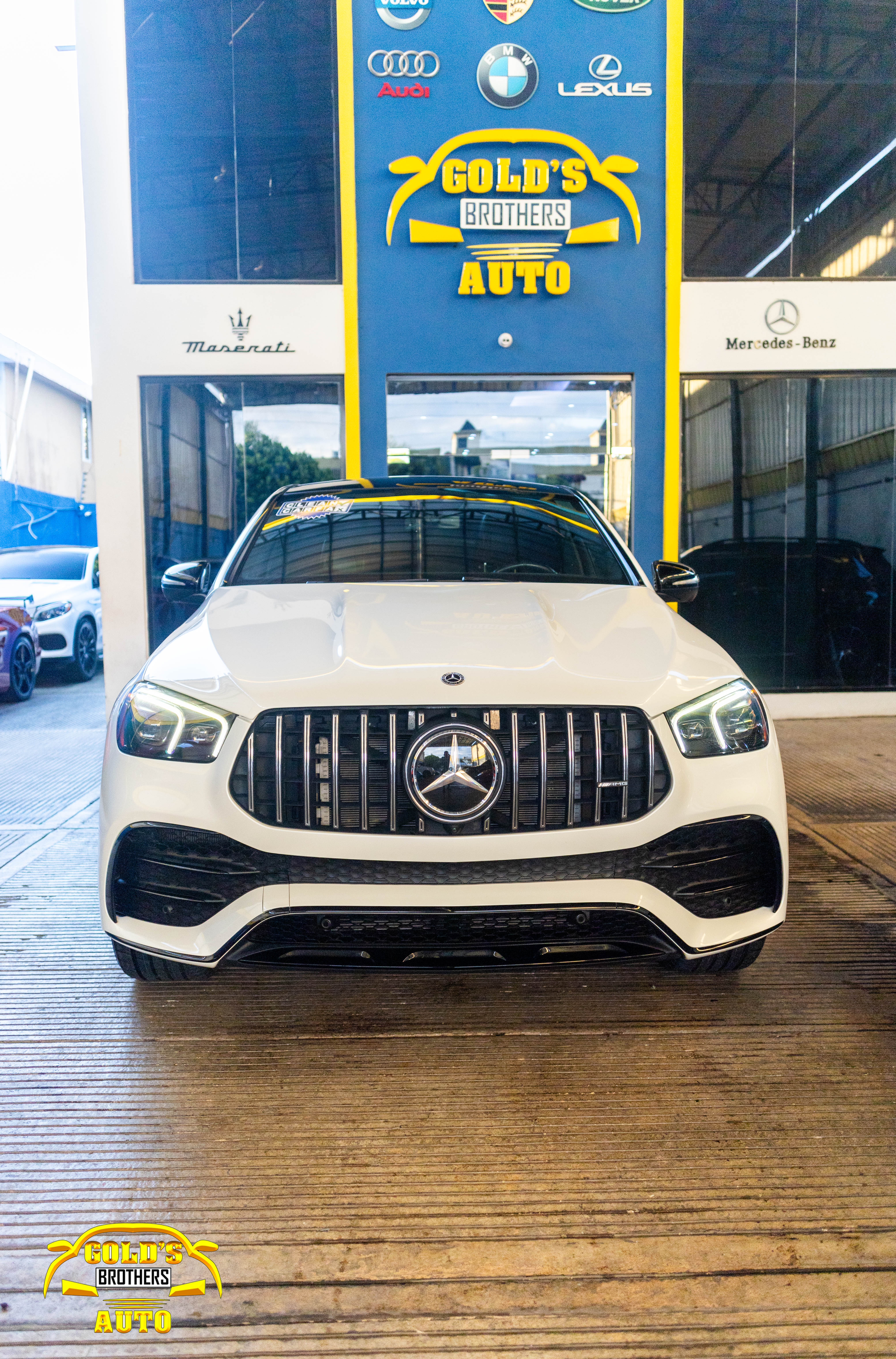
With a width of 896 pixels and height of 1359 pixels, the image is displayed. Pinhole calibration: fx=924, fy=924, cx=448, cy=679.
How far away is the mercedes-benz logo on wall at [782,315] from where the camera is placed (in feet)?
24.9

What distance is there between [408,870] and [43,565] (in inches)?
404

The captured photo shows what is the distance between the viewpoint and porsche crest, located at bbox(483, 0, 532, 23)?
7.39m

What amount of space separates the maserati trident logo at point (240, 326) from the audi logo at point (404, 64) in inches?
85.1

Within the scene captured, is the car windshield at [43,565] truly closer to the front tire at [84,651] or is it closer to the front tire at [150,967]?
→ the front tire at [84,651]

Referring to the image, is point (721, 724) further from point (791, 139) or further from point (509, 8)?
point (509, 8)

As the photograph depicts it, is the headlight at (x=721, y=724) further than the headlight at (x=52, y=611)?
No

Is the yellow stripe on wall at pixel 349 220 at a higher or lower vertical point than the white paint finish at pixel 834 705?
higher

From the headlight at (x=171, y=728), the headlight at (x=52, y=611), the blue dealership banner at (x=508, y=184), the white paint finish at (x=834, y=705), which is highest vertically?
the blue dealership banner at (x=508, y=184)

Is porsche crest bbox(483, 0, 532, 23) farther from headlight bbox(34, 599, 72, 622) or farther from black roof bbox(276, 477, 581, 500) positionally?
headlight bbox(34, 599, 72, 622)

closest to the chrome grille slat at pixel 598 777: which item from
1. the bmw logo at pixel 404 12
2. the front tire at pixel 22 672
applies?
the bmw logo at pixel 404 12

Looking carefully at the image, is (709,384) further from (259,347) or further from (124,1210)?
(124,1210)

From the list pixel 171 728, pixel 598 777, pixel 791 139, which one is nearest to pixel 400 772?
pixel 598 777

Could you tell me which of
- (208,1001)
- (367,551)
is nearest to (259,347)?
(367,551)

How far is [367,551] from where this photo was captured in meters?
3.47
